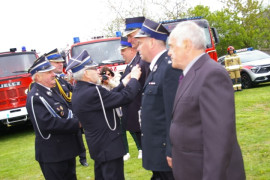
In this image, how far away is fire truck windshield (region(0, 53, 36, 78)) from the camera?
470 inches

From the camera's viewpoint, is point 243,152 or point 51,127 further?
point 243,152

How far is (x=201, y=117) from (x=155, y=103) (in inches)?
39.0

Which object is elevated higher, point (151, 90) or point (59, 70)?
point (59, 70)

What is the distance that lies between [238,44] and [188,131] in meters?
34.8

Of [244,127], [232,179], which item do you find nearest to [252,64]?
[244,127]

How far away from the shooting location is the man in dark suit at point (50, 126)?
3963 mm

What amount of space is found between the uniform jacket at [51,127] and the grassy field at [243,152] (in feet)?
6.06

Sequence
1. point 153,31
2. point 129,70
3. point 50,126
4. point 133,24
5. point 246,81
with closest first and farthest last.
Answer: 1. point 153,31
2. point 50,126
3. point 133,24
4. point 129,70
5. point 246,81

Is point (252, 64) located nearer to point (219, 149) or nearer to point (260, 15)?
point (219, 149)

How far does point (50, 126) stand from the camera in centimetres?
392

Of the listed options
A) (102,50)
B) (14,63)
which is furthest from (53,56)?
(14,63)

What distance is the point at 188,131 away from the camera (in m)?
2.33

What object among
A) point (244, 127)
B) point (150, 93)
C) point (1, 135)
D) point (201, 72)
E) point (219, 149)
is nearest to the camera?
point (219, 149)

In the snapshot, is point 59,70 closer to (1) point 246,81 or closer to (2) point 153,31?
(2) point 153,31
